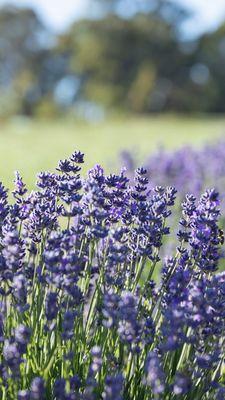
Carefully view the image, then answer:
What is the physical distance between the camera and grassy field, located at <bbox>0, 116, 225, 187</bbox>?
1123 cm

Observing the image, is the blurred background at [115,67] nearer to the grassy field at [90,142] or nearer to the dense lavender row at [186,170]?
the grassy field at [90,142]

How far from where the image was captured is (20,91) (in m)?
42.3

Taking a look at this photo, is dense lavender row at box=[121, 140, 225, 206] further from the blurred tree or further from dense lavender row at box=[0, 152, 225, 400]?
the blurred tree

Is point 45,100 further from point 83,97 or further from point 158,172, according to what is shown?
point 158,172

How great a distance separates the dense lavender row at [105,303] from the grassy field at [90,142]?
577cm

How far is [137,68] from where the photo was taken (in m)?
37.9

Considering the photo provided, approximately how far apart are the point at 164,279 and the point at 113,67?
120ft

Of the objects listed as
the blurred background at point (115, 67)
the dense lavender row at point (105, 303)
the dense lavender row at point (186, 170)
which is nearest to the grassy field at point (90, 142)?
the dense lavender row at point (186, 170)

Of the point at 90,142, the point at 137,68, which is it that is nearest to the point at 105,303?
the point at 90,142

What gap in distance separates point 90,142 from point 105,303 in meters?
12.7

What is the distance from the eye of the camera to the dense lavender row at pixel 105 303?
83.9 inches

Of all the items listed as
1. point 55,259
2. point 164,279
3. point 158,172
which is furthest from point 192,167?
point 55,259

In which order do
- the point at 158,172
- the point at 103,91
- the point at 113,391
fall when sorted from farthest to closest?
1. the point at 103,91
2. the point at 158,172
3. the point at 113,391

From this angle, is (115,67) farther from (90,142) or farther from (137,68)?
(90,142)
